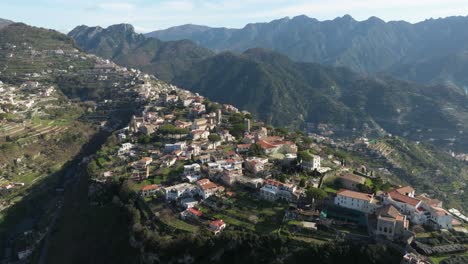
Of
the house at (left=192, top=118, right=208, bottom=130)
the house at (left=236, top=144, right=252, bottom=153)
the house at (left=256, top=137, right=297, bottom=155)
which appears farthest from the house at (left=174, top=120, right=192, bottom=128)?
the house at (left=256, top=137, right=297, bottom=155)

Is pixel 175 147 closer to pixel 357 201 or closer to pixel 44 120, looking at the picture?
pixel 357 201

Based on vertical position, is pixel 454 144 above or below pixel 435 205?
below

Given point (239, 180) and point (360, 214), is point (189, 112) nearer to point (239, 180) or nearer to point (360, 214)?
point (239, 180)

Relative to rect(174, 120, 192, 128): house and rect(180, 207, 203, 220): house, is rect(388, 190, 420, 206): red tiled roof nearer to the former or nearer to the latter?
rect(180, 207, 203, 220): house

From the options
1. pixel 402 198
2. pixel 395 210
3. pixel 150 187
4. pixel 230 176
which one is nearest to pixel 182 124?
pixel 150 187

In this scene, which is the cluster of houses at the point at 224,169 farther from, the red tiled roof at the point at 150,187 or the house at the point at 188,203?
the red tiled roof at the point at 150,187

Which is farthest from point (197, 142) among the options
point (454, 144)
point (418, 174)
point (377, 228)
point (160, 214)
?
point (454, 144)
